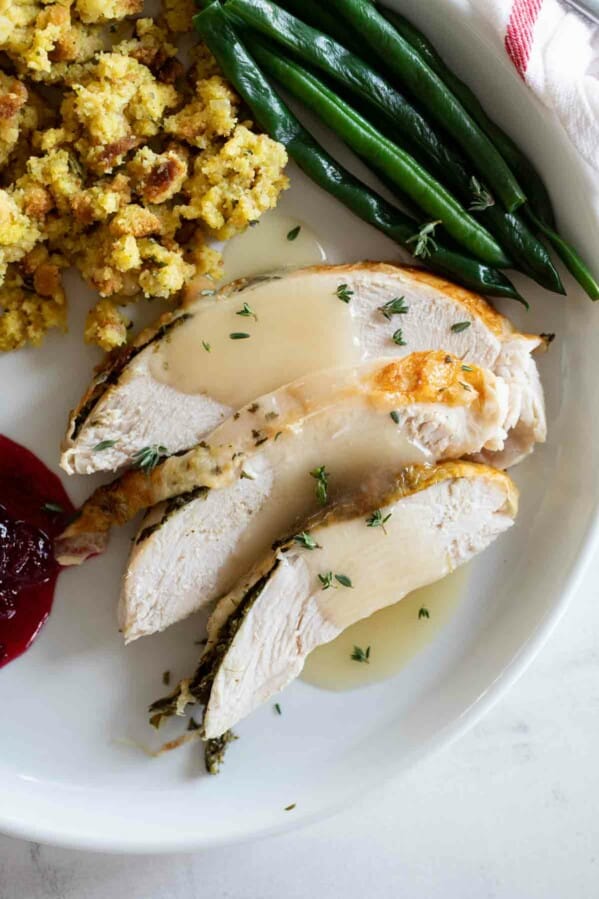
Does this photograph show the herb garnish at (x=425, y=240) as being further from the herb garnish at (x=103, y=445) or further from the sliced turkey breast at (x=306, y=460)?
the herb garnish at (x=103, y=445)

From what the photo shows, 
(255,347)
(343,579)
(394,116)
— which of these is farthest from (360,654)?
(394,116)

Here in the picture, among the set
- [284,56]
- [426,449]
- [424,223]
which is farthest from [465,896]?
[284,56]

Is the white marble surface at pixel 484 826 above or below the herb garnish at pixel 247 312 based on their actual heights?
below

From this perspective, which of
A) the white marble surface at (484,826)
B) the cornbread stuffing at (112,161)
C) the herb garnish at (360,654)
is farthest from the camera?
the white marble surface at (484,826)

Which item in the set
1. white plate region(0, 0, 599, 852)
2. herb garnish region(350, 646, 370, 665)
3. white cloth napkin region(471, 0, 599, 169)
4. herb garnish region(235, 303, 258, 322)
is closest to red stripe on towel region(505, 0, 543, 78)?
white cloth napkin region(471, 0, 599, 169)

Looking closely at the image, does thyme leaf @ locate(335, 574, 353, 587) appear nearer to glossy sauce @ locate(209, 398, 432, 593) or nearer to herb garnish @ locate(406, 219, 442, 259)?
glossy sauce @ locate(209, 398, 432, 593)

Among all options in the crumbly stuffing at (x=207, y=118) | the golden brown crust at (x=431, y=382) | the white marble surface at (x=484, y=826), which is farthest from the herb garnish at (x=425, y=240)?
the white marble surface at (x=484, y=826)
